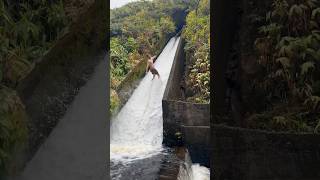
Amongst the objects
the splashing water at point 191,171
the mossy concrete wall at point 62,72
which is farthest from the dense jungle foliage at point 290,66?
the splashing water at point 191,171

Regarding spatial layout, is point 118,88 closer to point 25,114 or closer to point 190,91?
point 190,91

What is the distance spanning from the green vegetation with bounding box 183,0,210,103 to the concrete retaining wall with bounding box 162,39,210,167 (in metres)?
2.45

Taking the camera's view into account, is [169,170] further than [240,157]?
Yes

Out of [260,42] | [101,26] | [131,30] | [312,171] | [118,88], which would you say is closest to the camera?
[312,171]

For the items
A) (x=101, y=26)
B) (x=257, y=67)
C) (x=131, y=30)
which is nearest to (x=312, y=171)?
(x=257, y=67)

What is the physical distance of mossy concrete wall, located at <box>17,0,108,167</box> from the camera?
6.15 m

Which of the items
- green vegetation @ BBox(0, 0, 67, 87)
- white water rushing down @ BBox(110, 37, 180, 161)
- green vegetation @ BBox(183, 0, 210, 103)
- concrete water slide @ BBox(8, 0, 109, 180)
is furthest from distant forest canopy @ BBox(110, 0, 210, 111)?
green vegetation @ BBox(0, 0, 67, 87)

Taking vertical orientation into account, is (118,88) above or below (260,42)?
below

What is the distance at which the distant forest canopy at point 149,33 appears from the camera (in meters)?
19.8

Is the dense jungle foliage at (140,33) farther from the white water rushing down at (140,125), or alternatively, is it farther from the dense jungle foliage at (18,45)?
the dense jungle foliage at (18,45)

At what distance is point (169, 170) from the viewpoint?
9.41 meters

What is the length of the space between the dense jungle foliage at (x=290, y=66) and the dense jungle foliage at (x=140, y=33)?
972 centimetres

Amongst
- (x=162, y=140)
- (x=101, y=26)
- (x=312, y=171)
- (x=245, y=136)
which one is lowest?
(x=162, y=140)

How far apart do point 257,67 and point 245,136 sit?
3.91 ft
